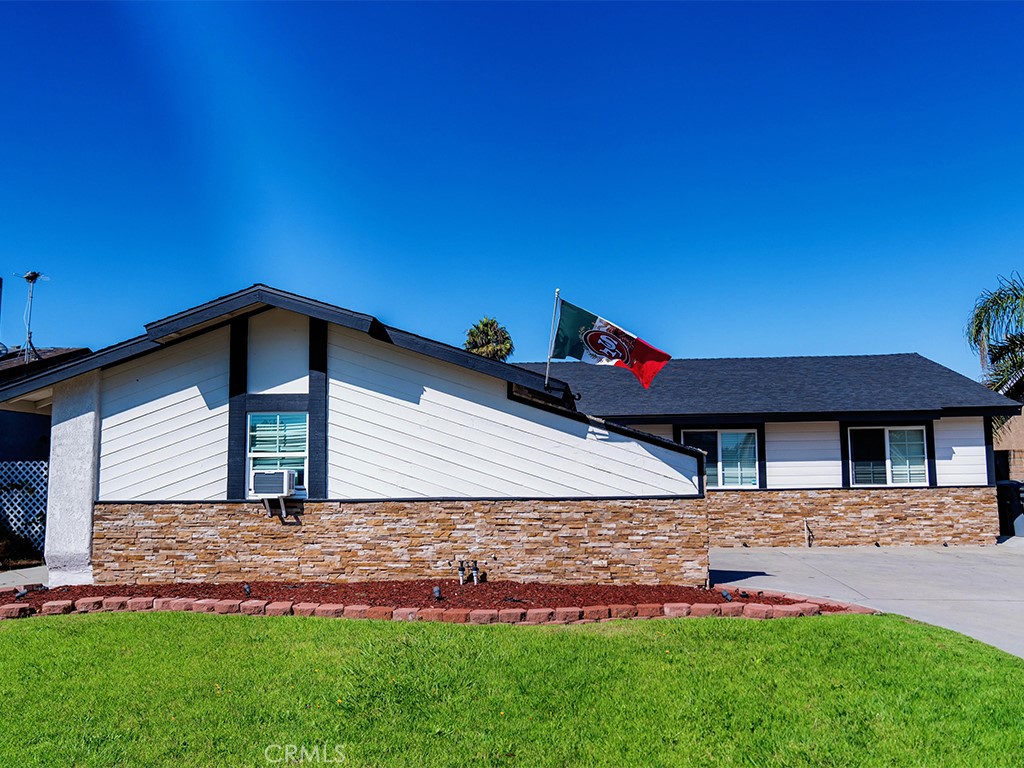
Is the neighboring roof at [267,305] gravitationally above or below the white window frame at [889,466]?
above

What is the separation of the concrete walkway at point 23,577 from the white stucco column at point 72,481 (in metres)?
0.95

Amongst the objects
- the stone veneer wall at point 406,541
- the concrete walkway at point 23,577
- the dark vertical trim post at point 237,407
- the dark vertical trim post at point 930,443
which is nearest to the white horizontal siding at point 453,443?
the stone veneer wall at point 406,541

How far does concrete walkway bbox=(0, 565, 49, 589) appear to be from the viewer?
10602mm

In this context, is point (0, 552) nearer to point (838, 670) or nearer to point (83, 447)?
point (83, 447)

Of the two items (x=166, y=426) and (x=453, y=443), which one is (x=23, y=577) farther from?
(x=453, y=443)

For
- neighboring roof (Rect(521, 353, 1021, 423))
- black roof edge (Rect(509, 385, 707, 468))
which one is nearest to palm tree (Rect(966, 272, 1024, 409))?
neighboring roof (Rect(521, 353, 1021, 423))

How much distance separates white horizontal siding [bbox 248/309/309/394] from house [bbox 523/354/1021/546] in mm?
8441

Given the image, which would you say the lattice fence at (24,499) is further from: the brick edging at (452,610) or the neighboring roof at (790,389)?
the neighboring roof at (790,389)

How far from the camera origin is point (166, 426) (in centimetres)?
1030

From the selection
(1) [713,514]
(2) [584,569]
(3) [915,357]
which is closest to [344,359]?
(2) [584,569]

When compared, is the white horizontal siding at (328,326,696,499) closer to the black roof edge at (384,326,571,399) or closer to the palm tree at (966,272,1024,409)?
the black roof edge at (384,326,571,399)

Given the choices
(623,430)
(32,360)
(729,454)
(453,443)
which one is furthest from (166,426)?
(729,454)

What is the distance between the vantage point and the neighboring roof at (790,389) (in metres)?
16.2

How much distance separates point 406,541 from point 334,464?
150cm
